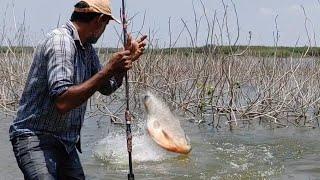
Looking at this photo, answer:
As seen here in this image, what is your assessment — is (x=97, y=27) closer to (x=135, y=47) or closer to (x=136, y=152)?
(x=135, y=47)

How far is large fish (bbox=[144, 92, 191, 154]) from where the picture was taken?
8.36 metres

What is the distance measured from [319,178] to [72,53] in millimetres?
5457

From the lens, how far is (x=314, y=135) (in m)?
11.8

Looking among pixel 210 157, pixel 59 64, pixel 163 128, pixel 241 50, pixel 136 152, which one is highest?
pixel 59 64

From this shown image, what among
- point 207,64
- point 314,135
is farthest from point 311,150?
point 207,64

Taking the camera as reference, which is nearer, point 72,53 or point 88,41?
point 72,53

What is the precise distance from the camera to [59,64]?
10.2 feet

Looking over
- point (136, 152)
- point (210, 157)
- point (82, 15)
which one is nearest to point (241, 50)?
point (210, 157)

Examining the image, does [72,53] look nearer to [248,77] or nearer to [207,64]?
[207,64]

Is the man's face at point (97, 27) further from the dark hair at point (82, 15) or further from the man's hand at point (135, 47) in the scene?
the man's hand at point (135, 47)

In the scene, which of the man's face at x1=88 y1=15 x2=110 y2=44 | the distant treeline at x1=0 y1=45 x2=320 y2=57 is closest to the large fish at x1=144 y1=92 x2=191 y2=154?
the distant treeline at x1=0 y1=45 x2=320 y2=57

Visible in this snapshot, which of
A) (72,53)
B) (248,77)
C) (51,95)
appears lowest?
(248,77)

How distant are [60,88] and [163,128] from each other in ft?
17.4

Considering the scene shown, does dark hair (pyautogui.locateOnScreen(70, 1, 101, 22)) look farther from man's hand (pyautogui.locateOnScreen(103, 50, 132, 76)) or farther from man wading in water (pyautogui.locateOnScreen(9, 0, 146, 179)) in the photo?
man's hand (pyautogui.locateOnScreen(103, 50, 132, 76))
